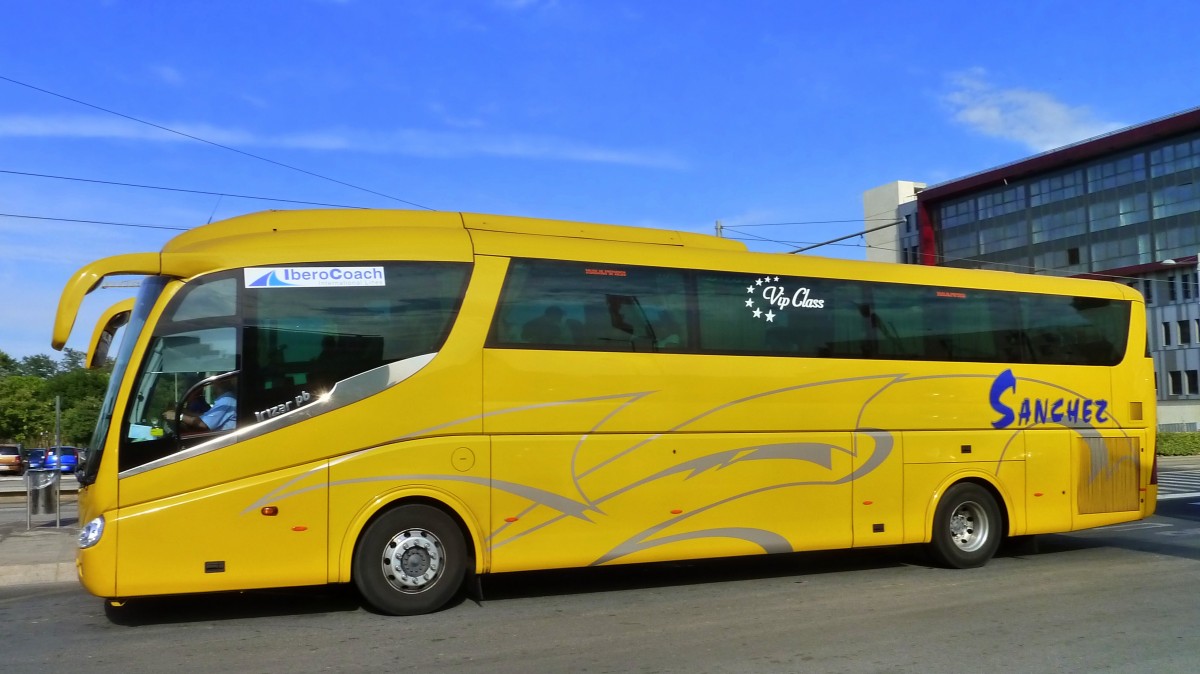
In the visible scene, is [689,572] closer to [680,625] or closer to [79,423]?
[680,625]

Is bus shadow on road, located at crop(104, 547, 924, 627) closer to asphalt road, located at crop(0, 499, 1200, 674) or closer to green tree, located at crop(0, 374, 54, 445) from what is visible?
asphalt road, located at crop(0, 499, 1200, 674)

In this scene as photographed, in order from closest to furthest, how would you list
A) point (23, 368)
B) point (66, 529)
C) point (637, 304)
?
point (637, 304) < point (66, 529) < point (23, 368)

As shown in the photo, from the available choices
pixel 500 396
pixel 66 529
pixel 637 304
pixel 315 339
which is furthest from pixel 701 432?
pixel 66 529

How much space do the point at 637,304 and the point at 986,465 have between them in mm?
5090

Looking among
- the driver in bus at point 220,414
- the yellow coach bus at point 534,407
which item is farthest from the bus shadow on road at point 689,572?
the driver in bus at point 220,414

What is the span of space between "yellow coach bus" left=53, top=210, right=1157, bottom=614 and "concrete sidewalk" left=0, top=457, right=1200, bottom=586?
300 cm

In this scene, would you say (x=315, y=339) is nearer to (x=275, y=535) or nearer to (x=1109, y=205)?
(x=275, y=535)

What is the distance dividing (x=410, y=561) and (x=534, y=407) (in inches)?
A: 71.1

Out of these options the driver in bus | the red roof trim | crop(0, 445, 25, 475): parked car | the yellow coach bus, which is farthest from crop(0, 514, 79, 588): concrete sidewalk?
the red roof trim

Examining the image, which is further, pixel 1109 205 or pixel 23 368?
pixel 23 368

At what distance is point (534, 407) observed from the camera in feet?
29.9

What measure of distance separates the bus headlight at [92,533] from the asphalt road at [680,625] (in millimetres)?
771

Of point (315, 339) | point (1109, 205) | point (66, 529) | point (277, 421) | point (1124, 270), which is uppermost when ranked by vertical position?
point (1109, 205)

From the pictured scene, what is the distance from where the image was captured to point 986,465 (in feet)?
38.0
